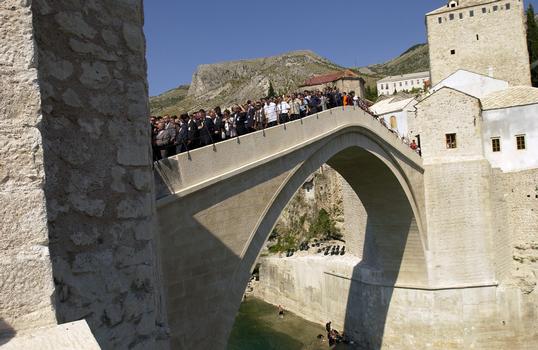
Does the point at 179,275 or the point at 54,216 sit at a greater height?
the point at 54,216

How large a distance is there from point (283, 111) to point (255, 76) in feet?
231

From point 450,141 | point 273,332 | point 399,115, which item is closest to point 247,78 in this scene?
point 399,115

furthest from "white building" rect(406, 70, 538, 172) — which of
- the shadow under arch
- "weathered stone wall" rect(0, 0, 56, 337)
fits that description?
"weathered stone wall" rect(0, 0, 56, 337)

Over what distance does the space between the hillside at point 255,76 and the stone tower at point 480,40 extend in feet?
154

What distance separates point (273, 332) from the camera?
22.2m

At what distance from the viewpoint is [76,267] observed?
3145 mm

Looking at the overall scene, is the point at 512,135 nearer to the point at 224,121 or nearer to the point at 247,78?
the point at 224,121

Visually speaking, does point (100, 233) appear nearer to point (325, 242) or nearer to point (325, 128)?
point (325, 128)

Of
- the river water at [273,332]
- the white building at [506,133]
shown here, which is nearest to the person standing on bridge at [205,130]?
the white building at [506,133]

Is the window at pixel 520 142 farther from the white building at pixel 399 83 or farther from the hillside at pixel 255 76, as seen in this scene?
the hillside at pixel 255 76

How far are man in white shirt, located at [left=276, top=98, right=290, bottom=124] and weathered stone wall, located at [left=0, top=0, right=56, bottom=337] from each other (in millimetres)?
8131

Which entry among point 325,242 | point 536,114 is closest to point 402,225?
point 536,114

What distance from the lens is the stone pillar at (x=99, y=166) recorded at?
10.1ft

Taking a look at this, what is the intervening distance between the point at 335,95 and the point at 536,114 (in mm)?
9322
